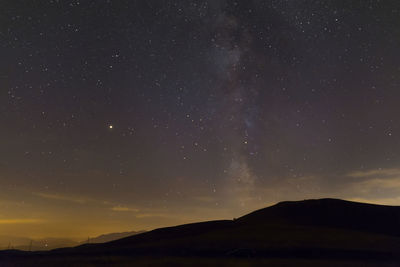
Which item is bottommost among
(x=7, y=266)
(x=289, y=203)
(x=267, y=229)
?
(x=7, y=266)

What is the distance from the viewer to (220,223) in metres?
122

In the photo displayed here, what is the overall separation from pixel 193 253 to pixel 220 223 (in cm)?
5238

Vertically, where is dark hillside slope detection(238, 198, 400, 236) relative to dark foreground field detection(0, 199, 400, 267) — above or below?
above

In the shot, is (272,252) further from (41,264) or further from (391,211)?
(391,211)

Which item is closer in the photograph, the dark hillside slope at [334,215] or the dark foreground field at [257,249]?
the dark foreground field at [257,249]

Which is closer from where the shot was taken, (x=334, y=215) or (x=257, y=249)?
(x=257, y=249)

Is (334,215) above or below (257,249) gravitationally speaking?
above

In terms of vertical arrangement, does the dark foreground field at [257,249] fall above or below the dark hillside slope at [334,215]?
below

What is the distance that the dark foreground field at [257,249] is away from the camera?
59.8m

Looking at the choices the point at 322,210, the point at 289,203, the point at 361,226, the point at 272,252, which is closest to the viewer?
the point at 272,252

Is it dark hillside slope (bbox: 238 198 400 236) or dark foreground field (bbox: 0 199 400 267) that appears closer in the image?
dark foreground field (bbox: 0 199 400 267)

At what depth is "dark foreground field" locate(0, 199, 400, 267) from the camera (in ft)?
196

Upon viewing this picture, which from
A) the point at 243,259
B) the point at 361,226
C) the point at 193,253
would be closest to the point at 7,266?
the point at 193,253

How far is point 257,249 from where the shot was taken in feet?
234
